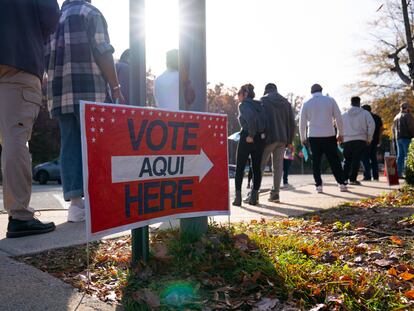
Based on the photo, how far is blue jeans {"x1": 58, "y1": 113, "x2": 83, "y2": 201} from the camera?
4.46 metres

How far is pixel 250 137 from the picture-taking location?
255 inches

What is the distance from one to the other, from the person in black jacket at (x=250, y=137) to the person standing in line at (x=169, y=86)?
58.1 inches

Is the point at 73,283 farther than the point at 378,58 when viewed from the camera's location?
No

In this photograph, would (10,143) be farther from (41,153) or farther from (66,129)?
(41,153)

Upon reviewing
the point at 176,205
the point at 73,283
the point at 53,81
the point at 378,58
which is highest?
the point at 378,58

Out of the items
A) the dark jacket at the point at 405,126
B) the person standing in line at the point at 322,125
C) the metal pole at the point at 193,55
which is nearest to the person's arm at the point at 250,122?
the person standing in line at the point at 322,125

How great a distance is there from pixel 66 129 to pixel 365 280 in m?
3.21

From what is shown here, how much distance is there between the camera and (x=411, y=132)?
10.9 metres

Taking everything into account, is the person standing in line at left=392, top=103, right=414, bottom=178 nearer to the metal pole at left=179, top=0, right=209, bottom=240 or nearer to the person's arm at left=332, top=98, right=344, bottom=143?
the person's arm at left=332, top=98, right=344, bottom=143

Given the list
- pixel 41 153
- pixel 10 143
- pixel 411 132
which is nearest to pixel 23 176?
pixel 10 143

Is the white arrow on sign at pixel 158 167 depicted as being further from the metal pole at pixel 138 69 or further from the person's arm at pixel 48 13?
the person's arm at pixel 48 13

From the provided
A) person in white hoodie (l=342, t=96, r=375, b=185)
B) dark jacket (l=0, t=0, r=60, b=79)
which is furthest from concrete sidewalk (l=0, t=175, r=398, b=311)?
person in white hoodie (l=342, t=96, r=375, b=185)

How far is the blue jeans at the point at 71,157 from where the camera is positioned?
14.6 feet

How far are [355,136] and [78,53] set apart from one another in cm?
693
